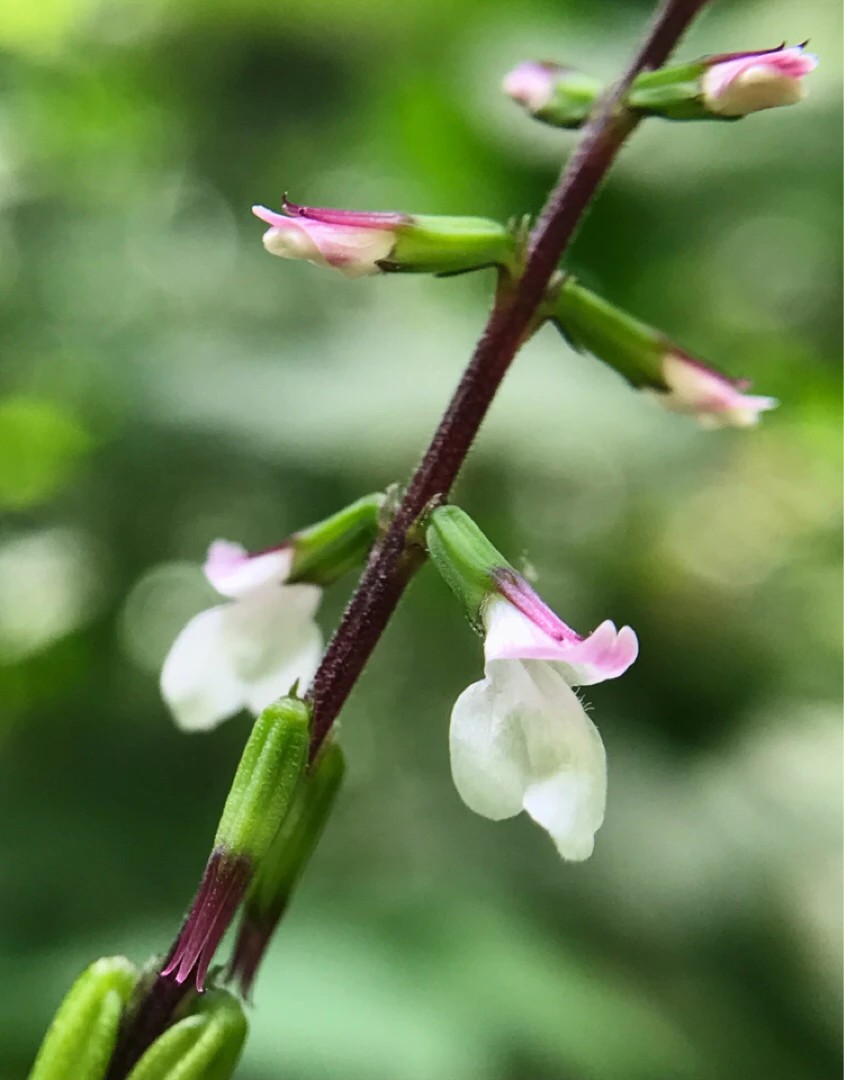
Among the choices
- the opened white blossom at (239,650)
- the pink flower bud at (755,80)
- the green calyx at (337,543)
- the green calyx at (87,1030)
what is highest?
the pink flower bud at (755,80)

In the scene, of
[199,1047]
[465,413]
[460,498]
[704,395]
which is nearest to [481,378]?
[465,413]

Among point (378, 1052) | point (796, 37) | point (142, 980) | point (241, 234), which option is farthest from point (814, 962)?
point (241, 234)

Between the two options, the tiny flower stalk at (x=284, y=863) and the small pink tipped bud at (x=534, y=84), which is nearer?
the tiny flower stalk at (x=284, y=863)

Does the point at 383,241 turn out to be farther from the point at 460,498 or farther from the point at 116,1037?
the point at 460,498

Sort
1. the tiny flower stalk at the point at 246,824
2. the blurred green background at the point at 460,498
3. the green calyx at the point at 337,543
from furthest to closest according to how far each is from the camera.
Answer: the blurred green background at the point at 460,498 < the green calyx at the point at 337,543 < the tiny flower stalk at the point at 246,824

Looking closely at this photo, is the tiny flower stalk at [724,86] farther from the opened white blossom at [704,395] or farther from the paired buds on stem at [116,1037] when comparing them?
the paired buds on stem at [116,1037]

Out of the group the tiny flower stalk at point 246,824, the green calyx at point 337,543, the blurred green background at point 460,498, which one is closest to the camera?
the tiny flower stalk at point 246,824

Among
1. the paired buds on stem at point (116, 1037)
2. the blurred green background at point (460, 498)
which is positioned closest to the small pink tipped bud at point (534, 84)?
the paired buds on stem at point (116, 1037)
